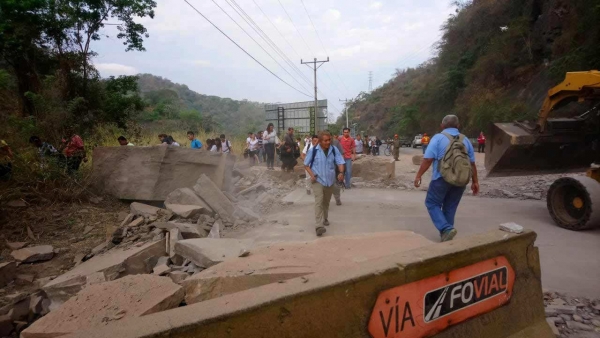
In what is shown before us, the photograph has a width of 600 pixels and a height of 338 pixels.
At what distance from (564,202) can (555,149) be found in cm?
119

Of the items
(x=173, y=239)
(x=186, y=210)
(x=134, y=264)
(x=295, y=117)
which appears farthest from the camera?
(x=295, y=117)

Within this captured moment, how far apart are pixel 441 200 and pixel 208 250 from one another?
2.81m

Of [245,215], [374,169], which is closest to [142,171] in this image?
[245,215]

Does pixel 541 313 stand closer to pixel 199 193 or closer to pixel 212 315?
pixel 212 315

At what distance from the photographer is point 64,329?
2344mm

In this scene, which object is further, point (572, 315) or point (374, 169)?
point (374, 169)

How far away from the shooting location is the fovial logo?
6.20ft

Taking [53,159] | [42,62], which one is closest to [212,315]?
[53,159]

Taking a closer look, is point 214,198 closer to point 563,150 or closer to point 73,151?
point 73,151

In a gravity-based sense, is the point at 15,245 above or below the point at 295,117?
below

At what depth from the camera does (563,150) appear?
664 centimetres

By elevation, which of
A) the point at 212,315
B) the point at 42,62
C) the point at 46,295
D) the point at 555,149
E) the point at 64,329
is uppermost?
the point at 42,62

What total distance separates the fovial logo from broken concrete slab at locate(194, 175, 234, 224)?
4939 mm

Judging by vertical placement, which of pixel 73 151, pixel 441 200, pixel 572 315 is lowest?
pixel 572 315
